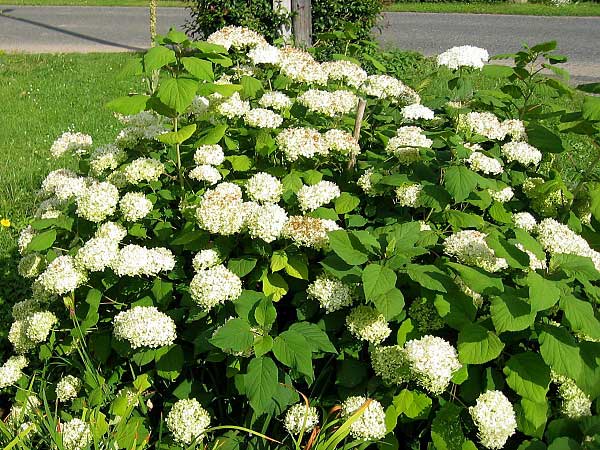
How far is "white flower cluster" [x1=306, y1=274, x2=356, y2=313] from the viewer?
1950 millimetres

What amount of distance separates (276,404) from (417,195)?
0.83m

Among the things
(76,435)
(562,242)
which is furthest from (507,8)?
(76,435)

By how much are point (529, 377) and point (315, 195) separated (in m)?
0.89

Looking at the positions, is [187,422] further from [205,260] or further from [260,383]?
[205,260]

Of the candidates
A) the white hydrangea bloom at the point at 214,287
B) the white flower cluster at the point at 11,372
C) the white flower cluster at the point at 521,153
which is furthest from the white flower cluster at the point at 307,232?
the white flower cluster at the point at 11,372

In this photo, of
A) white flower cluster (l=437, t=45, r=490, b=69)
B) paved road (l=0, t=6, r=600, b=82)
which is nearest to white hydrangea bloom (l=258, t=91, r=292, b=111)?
white flower cluster (l=437, t=45, r=490, b=69)

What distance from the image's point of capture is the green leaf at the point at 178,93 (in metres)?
2.13

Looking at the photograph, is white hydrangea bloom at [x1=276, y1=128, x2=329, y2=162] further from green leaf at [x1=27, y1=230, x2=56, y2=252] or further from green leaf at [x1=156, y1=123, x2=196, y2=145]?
green leaf at [x1=27, y1=230, x2=56, y2=252]

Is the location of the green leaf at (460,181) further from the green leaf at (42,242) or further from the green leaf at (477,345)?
the green leaf at (42,242)

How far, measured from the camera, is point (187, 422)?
2031 mm

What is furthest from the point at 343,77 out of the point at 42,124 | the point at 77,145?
the point at 42,124

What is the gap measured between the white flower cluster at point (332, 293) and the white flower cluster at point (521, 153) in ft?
2.74

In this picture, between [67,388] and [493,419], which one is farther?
[67,388]

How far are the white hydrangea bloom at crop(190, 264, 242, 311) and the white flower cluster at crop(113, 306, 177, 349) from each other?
149 millimetres
